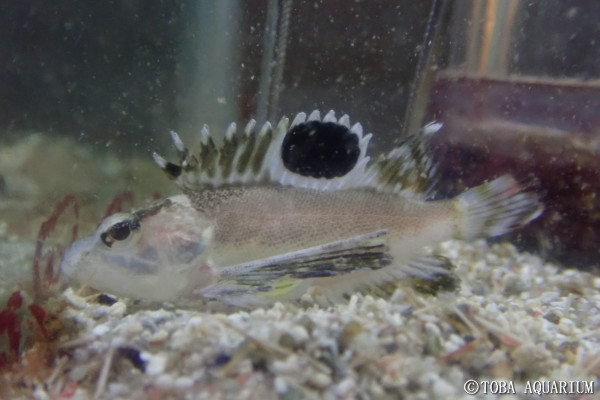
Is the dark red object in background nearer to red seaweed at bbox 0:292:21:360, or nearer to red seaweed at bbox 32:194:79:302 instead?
red seaweed at bbox 32:194:79:302

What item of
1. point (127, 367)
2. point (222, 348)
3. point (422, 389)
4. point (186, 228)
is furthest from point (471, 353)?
point (186, 228)

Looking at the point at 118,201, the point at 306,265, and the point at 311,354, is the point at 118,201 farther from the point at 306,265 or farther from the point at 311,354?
the point at 311,354

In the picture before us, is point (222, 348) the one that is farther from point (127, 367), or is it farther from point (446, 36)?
point (446, 36)

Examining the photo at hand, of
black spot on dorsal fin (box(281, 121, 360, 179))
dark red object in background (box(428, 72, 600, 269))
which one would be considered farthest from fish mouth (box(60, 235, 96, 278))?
dark red object in background (box(428, 72, 600, 269))

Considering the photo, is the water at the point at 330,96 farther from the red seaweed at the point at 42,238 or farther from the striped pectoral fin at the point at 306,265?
the striped pectoral fin at the point at 306,265

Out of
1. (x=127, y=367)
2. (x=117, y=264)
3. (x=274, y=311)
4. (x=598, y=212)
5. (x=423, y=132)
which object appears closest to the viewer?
(x=127, y=367)

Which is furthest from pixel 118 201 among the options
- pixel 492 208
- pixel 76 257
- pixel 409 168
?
pixel 492 208
